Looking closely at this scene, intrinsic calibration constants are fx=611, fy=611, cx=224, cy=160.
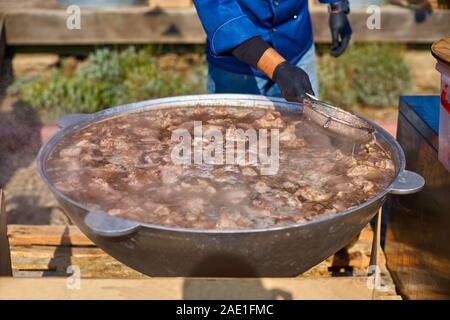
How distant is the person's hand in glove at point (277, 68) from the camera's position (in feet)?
9.66

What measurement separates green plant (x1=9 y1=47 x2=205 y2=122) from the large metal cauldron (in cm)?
427

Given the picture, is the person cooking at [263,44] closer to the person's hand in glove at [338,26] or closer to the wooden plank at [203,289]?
the person's hand in glove at [338,26]

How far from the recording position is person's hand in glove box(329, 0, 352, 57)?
14.4 ft

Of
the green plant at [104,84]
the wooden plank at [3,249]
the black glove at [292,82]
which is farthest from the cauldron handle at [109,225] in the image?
the green plant at [104,84]

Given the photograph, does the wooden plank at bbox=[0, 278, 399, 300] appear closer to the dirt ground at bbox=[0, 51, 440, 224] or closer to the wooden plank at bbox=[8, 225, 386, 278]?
the wooden plank at bbox=[8, 225, 386, 278]

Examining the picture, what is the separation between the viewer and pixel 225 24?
132 inches

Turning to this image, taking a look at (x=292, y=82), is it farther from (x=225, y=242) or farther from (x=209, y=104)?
(x=225, y=242)

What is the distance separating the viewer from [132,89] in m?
6.68

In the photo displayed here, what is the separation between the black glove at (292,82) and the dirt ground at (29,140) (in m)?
2.63

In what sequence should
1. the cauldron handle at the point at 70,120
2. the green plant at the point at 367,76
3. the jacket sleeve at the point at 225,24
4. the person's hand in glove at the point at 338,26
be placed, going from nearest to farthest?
the cauldron handle at the point at 70,120 → the jacket sleeve at the point at 225,24 → the person's hand in glove at the point at 338,26 → the green plant at the point at 367,76

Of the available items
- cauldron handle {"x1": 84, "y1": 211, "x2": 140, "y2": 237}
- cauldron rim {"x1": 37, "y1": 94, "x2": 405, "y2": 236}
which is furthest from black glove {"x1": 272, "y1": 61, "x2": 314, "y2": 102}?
cauldron handle {"x1": 84, "y1": 211, "x2": 140, "y2": 237}

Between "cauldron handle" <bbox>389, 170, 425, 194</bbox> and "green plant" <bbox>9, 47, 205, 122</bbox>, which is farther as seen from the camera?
"green plant" <bbox>9, 47, 205, 122</bbox>

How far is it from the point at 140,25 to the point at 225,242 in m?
5.19

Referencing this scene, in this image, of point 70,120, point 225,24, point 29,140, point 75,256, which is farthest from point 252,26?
point 29,140
